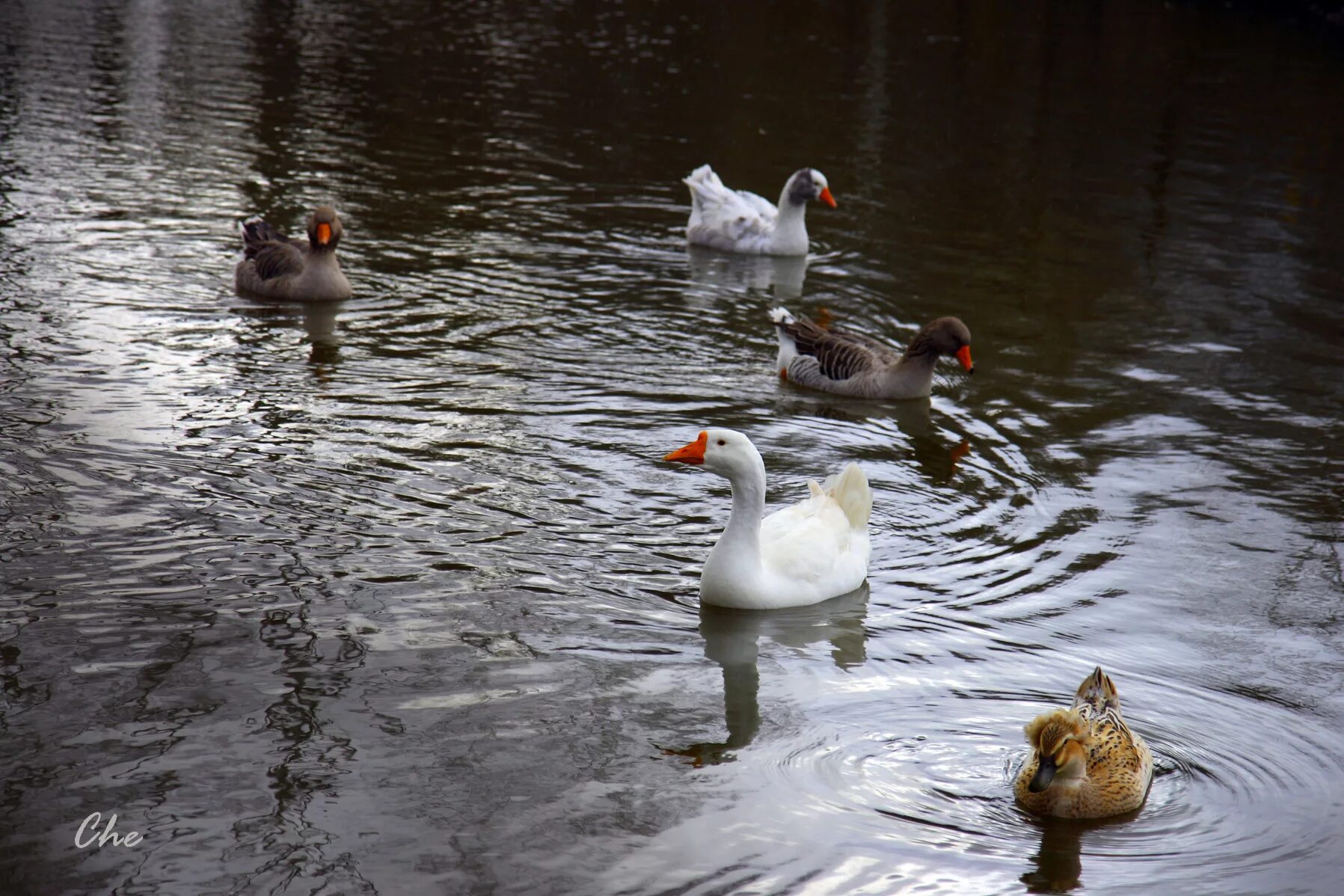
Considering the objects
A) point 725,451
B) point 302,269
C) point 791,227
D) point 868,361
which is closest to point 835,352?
point 868,361

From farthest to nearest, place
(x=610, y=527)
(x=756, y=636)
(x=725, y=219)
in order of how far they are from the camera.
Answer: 1. (x=725, y=219)
2. (x=610, y=527)
3. (x=756, y=636)

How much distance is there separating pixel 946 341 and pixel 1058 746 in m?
6.81

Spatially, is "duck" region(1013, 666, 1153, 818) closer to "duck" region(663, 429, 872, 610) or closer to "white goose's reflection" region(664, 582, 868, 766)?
"white goose's reflection" region(664, 582, 868, 766)

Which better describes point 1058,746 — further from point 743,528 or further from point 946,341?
point 946,341

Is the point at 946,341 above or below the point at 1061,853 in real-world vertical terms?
above

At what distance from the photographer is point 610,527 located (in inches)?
355

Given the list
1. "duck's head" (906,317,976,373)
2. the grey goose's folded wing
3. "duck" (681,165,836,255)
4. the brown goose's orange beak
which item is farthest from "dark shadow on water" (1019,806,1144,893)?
"duck" (681,165,836,255)

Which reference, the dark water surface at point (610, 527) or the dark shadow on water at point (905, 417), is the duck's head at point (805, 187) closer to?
the dark water surface at point (610, 527)

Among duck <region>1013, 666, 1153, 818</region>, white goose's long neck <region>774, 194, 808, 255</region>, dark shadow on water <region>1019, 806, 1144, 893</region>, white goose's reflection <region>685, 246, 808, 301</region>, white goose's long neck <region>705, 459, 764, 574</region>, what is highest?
white goose's long neck <region>774, 194, 808, 255</region>

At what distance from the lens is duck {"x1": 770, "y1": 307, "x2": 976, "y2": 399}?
487 inches

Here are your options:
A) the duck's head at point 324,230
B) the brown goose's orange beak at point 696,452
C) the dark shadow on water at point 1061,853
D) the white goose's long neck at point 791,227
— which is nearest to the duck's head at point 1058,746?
the dark shadow on water at point 1061,853

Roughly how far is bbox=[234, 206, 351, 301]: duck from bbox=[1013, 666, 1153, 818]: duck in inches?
379

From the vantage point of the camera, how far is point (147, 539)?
8.27 metres

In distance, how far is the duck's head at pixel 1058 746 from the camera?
5934mm
